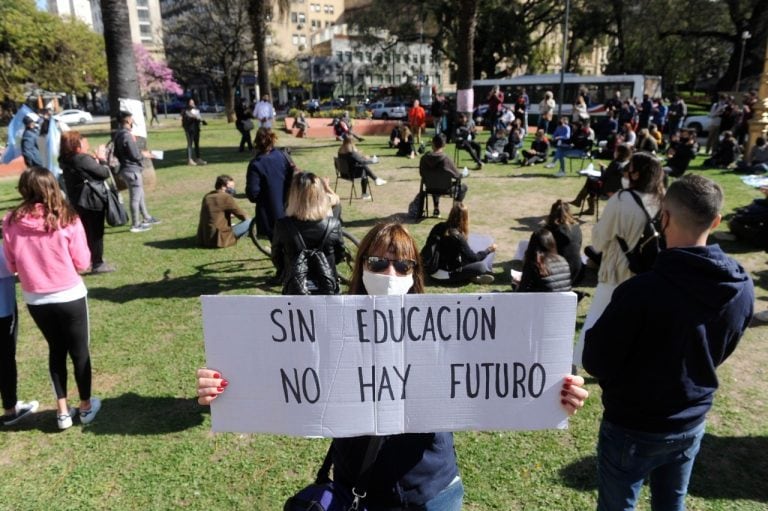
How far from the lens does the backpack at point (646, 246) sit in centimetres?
374

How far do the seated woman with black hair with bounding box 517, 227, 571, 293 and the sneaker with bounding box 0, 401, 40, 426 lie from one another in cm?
410

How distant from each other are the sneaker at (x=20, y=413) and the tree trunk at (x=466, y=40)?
17.4m

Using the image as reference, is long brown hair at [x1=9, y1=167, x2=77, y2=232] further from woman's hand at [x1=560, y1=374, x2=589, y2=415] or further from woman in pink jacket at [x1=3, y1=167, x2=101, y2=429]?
woman's hand at [x1=560, y1=374, x2=589, y2=415]

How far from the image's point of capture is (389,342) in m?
1.88

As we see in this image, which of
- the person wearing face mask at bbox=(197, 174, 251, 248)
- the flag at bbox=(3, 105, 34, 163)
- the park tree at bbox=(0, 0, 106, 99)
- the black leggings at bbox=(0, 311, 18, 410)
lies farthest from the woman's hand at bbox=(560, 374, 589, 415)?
the park tree at bbox=(0, 0, 106, 99)

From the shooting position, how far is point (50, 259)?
11.6 ft

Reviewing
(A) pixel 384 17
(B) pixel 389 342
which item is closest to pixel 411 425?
(B) pixel 389 342

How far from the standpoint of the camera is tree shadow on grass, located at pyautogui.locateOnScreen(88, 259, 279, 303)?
6.59 m

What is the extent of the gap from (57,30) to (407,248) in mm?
48277

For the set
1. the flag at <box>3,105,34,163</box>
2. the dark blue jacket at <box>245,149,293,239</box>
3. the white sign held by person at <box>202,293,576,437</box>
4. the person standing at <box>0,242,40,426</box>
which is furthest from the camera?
the flag at <box>3,105,34,163</box>

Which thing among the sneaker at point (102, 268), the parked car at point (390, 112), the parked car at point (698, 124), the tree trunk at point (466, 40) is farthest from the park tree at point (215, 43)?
the sneaker at point (102, 268)

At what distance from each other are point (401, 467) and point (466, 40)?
18.8 m

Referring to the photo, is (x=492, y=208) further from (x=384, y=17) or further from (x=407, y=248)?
(x=384, y=17)

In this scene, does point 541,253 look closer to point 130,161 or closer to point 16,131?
point 130,161
